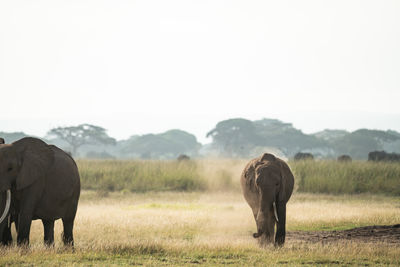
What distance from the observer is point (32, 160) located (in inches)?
420

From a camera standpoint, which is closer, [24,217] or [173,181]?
[24,217]

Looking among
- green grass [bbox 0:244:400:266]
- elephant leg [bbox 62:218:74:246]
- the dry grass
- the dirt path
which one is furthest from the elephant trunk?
the dirt path

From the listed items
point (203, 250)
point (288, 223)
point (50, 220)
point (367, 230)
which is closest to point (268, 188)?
point (203, 250)

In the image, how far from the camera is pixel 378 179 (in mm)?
29109

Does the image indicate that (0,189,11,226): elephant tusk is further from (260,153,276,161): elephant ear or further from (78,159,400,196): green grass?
(78,159,400,196): green grass

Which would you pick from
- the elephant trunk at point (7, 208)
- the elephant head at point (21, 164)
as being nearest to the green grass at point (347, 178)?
the elephant head at point (21, 164)

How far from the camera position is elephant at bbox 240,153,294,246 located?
37.4 feet

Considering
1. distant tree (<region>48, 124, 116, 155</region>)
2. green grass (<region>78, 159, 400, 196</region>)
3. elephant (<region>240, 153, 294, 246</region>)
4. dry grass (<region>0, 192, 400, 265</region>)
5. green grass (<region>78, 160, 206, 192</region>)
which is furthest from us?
distant tree (<region>48, 124, 116, 155</region>)

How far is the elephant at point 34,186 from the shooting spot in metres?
10.5

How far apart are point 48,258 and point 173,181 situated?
66.5ft

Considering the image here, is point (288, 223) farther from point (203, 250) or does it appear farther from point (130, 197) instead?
point (130, 197)

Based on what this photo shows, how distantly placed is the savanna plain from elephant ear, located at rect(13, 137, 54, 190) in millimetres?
1124

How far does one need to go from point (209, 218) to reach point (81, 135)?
9485 centimetres

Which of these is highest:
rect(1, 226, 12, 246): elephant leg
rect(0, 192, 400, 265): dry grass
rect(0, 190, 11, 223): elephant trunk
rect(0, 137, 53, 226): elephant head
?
rect(0, 137, 53, 226): elephant head
